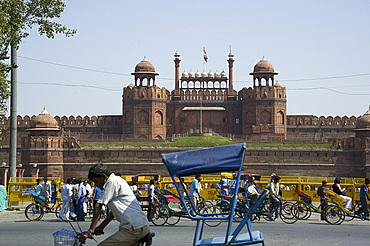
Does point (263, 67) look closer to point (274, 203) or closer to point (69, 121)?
point (69, 121)

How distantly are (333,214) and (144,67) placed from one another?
127 feet

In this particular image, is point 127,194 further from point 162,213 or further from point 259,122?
point 259,122

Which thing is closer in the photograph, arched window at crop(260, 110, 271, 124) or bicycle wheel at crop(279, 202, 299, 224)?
bicycle wheel at crop(279, 202, 299, 224)

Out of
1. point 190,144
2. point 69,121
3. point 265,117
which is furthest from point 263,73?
point 69,121

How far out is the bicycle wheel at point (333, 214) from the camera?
13.9 meters

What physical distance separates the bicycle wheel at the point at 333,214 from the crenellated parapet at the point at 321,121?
1529 inches

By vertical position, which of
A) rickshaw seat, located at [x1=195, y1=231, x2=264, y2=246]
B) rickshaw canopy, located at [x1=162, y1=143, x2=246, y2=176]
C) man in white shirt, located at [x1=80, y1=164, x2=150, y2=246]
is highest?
rickshaw canopy, located at [x1=162, y1=143, x2=246, y2=176]

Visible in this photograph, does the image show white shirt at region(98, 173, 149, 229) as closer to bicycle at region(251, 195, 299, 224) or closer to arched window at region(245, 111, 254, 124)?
bicycle at region(251, 195, 299, 224)

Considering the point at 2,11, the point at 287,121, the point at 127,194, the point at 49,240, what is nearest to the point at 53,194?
the point at 2,11

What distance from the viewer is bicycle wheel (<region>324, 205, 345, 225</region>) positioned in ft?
45.6

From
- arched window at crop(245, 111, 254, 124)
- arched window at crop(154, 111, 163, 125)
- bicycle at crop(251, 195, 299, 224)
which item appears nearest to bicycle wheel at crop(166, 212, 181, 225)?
bicycle at crop(251, 195, 299, 224)

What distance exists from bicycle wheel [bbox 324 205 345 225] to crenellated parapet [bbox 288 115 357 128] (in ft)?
127

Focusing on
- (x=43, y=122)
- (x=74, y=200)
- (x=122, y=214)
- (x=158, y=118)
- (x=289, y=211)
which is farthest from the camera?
(x=158, y=118)

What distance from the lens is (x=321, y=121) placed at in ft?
174
